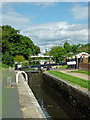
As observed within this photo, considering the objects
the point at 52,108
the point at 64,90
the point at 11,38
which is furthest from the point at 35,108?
the point at 11,38

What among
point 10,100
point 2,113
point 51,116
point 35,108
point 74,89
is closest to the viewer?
point 2,113

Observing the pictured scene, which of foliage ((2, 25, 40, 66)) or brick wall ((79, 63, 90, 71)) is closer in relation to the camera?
brick wall ((79, 63, 90, 71))

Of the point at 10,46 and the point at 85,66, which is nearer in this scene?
the point at 85,66

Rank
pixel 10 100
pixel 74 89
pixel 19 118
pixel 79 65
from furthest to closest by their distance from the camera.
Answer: pixel 79 65, pixel 74 89, pixel 10 100, pixel 19 118

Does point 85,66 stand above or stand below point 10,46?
below

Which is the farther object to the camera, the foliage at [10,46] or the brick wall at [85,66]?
the foliage at [10,46]

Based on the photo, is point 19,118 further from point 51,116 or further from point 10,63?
point 10,63

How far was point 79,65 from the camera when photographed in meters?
30.8

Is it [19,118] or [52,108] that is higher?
[19,118]

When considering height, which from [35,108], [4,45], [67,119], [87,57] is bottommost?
[67,119]

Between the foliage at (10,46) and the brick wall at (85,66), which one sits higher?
the foliage at (10,46)

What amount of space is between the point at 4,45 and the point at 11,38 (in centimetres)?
533

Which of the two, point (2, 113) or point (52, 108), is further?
point (52, 108)

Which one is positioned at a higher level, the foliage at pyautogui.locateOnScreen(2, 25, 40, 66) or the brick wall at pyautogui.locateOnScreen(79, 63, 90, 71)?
the foliage at pyautogui.locateOnScreen(2, 25, 40, 66)
